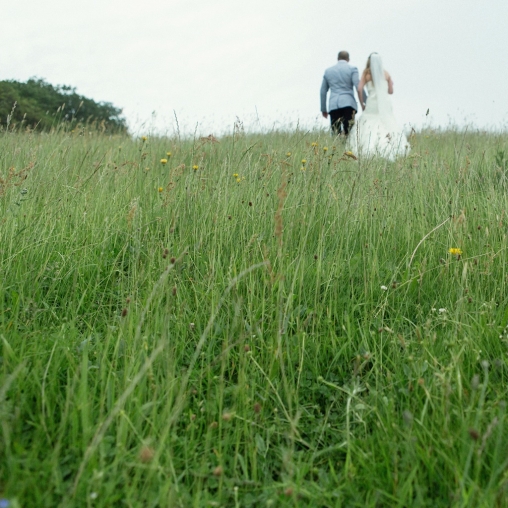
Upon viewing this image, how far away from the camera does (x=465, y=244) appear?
102 inches

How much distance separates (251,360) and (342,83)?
6.85 m

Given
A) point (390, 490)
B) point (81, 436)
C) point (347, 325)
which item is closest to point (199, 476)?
point (81, 436)

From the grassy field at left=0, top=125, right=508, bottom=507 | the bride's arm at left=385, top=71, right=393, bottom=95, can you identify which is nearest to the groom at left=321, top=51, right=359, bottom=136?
the bride's arm at left=385, top=71, right=393, bottom=95

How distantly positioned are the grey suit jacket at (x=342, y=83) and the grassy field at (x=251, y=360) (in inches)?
198

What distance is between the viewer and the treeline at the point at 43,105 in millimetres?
10702

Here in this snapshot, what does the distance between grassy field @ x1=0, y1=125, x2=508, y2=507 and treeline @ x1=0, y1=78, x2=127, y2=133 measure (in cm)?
712

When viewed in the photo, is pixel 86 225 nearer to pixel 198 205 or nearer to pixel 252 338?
pixel 198 205

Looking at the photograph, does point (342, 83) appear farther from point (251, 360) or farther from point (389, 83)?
point (251, 360)

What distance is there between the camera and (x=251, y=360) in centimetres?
180

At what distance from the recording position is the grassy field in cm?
128

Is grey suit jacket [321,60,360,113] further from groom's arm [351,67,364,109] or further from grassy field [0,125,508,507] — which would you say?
grassy field [0,125,508,507]

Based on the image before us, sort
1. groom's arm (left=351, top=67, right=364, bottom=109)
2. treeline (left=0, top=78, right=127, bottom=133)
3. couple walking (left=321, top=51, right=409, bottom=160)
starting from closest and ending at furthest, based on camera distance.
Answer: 1. couple walking (left=321, top=51, right=409, bottom=160)
2. groom's arm (left=351, top=67, right=364, bottom=109)
3. treeline (left=0, top=78, right=127, bottom=133)

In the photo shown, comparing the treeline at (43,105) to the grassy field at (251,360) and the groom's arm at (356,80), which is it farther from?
the grassy field at (251,360)

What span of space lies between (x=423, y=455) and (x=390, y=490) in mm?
127
